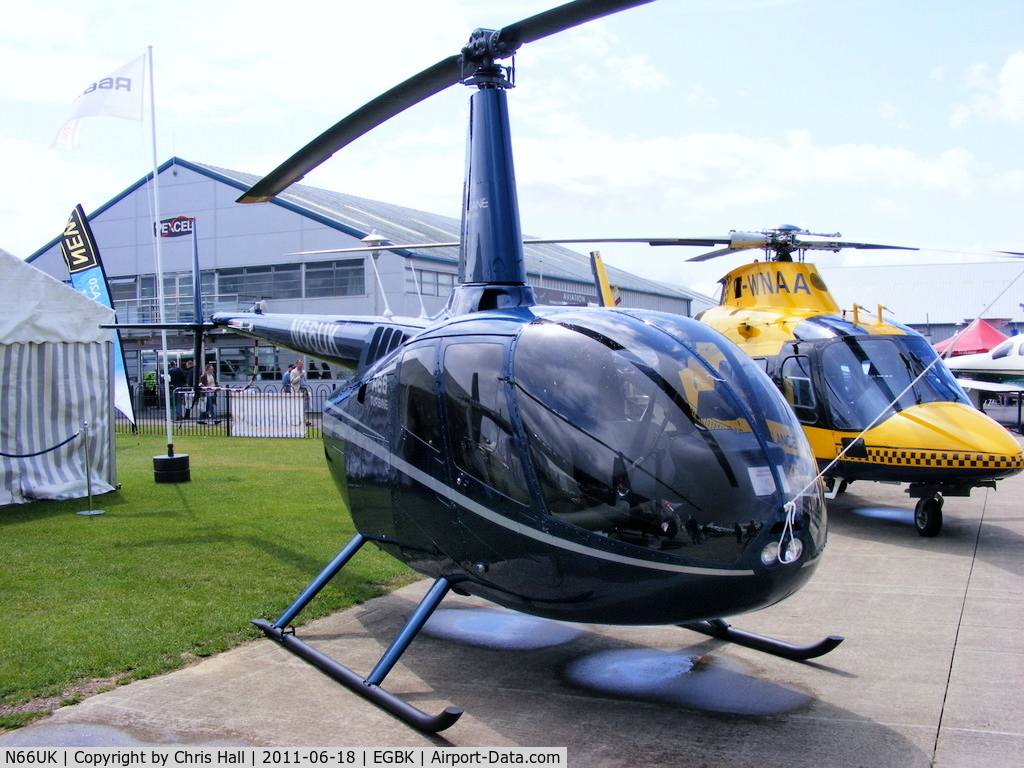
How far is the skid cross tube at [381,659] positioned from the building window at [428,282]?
23723mm

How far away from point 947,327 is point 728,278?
40.5 metres

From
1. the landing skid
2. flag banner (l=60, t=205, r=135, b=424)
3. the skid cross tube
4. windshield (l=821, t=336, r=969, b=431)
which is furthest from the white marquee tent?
windshield (l=821, t=336, r=969, b=431)

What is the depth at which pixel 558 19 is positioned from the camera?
5.03 m

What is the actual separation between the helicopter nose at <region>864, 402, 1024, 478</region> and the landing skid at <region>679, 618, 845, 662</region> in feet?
12.7

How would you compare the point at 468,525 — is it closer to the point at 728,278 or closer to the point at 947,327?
the point at 728,278

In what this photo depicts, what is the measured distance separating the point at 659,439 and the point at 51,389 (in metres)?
9.82

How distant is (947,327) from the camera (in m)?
47.5

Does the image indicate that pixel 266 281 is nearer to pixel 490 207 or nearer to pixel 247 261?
pixel 247 261

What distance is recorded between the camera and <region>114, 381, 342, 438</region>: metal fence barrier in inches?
835

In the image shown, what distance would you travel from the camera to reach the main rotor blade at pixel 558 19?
4574mm

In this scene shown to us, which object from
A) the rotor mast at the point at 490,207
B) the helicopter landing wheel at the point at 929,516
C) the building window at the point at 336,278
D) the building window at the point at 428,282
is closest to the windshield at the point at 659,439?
the rotor mast at the point at 490,207

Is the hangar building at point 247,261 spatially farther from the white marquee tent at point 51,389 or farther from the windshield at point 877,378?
the windshield at point 877,378

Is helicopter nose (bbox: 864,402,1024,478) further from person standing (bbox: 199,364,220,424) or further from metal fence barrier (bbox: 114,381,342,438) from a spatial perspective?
person standing (bbox: 199,364,220,424)

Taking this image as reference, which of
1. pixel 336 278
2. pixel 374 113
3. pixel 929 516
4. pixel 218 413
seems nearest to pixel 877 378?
pixel 929 516
